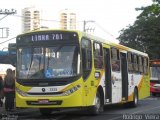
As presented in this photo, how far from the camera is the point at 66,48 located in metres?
15.6

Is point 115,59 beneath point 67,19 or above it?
beneath

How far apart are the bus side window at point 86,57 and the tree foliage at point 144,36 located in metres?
40.4

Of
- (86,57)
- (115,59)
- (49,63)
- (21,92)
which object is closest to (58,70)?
(49,63)

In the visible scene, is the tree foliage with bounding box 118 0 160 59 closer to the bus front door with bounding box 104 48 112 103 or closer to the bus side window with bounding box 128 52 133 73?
the bus side window with bounding box 128 52 133 73

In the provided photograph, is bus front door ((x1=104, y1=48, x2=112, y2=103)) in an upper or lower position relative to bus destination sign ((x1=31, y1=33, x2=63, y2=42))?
lower

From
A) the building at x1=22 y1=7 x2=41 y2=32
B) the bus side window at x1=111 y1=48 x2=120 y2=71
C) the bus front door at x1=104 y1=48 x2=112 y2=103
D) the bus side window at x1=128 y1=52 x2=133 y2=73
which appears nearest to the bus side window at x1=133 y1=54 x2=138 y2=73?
the bus side window at x1=128 y1=52 x2=133 y2=73

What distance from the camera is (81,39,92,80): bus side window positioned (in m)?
15.6

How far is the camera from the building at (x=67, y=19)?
6009cm

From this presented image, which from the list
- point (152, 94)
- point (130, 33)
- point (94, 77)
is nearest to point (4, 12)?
point (152, 94)

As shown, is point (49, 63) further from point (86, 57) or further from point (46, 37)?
point (86, 57)

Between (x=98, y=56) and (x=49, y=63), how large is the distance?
95.1 inches

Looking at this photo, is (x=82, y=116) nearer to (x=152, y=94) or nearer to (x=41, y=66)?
(x=41, y=66)

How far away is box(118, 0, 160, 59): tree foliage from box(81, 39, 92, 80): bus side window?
133ft

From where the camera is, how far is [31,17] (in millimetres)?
57344
